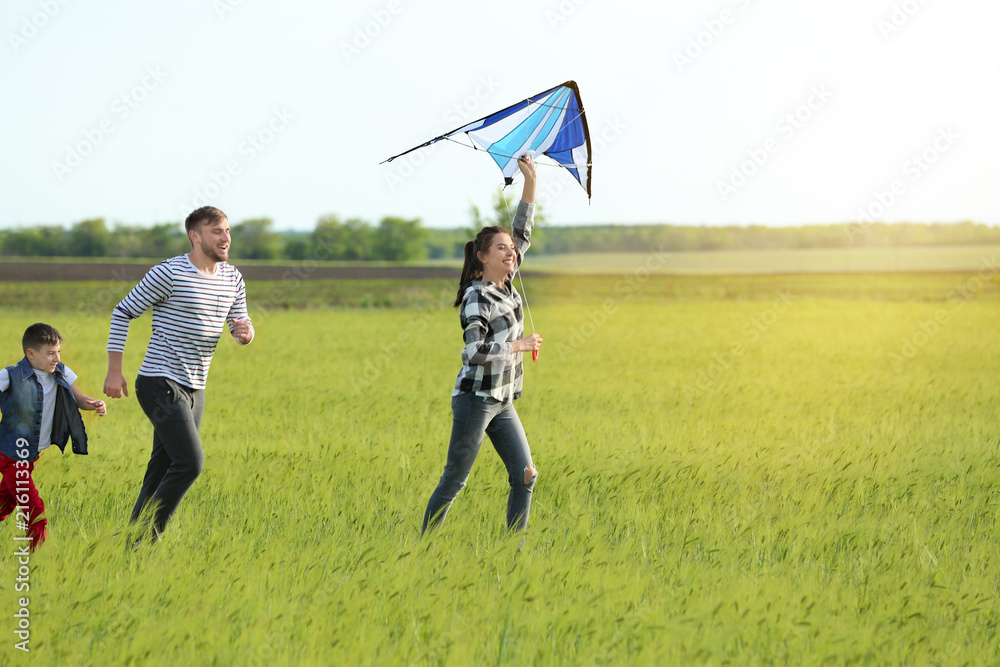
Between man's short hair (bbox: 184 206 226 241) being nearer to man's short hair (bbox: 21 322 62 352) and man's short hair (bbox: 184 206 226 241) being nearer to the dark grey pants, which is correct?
the dark grey pants

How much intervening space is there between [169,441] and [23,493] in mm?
891

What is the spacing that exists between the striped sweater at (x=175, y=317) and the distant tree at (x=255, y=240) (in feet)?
380

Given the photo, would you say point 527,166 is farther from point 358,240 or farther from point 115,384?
point 358,240

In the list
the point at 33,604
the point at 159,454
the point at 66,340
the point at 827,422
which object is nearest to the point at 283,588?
the point at 33,604

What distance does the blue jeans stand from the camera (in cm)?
487

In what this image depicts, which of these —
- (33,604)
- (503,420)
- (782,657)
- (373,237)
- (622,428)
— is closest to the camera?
(782,657)

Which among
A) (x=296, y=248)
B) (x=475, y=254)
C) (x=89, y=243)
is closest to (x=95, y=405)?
(x=475, y=254)

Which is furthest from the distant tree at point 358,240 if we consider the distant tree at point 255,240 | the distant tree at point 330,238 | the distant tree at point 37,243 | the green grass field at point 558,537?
the green grass field at point 558,537

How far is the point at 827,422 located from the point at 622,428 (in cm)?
243

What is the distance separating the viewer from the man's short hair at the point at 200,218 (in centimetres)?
486

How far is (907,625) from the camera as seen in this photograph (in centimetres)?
402

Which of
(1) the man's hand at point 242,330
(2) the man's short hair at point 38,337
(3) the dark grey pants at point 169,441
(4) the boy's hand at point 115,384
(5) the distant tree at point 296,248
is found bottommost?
(3) the dark grey pants at point 169,441

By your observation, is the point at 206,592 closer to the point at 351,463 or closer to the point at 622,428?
the point at 351,463

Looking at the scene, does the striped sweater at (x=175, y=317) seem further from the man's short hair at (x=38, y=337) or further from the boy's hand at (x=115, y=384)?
the man's short hair at (x=38, y=337)
